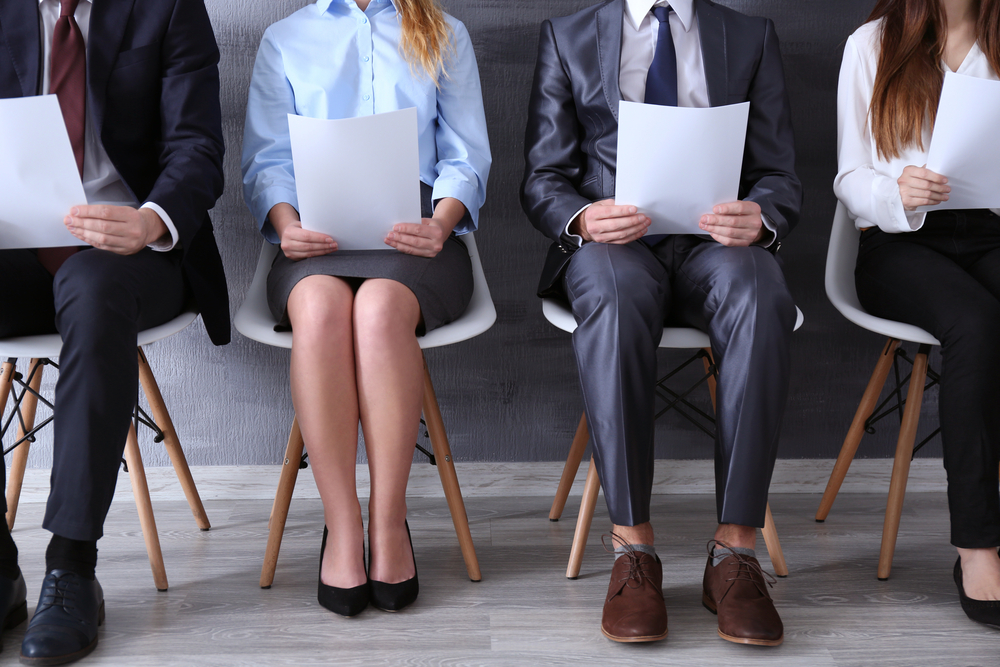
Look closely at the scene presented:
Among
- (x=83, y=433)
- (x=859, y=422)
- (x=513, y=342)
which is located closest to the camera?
(x=83, y=433)

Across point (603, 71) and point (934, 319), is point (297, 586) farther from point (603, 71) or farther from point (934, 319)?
point (934, 319)

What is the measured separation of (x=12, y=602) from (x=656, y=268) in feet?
3.98

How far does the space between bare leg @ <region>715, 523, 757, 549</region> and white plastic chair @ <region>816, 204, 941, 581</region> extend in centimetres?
37

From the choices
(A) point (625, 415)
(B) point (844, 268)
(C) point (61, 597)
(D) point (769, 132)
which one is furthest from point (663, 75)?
(C) point (61, 597)

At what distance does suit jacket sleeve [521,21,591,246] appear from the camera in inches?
61.6

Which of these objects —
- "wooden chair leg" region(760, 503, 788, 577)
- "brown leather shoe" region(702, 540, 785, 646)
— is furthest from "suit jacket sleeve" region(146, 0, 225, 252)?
"wooden chair leg" region(760, 503, 788, 577)

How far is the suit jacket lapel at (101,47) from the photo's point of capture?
4.66ft

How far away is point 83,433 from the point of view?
121 centimetres

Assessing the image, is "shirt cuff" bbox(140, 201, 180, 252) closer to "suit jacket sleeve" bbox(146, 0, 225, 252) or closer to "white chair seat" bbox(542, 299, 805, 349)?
"suit jacket sleeve" bbox(146, 0, 225, 252)

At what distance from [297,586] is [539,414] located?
0.75m

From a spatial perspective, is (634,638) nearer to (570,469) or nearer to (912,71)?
(570,469)

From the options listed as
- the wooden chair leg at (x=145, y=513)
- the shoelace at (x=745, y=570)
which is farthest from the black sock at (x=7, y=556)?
the shoelace at (x=745, y=570)

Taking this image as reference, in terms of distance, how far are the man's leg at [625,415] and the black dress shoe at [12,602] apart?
0.95 metres

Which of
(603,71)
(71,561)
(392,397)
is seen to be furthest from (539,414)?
(71,561)
